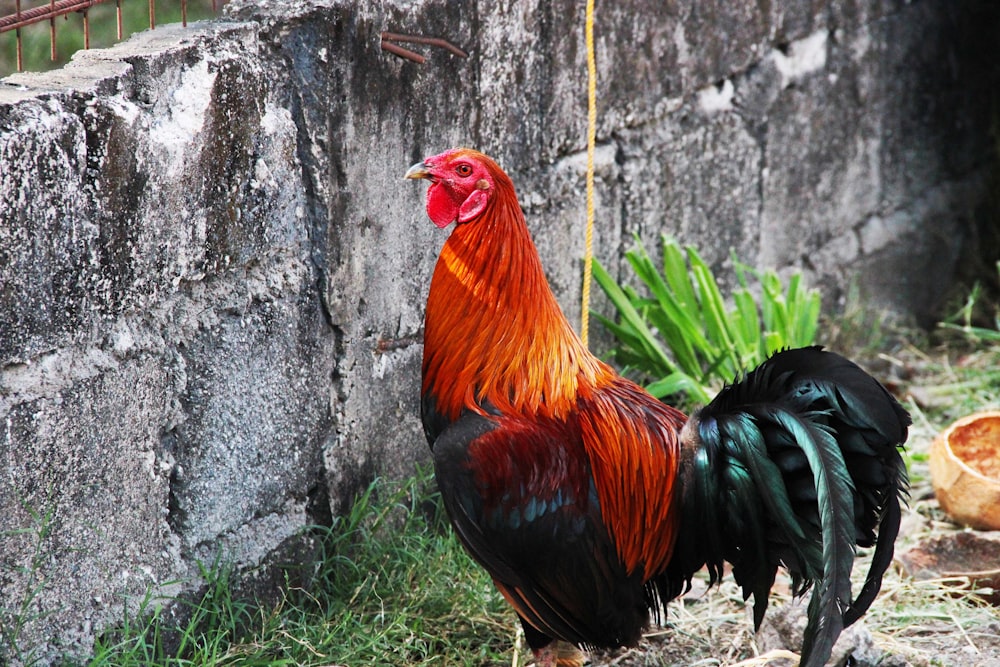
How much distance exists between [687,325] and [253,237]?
1843mm

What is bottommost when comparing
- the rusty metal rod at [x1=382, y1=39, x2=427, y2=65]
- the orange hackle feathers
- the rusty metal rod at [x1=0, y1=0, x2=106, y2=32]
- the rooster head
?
the orange hackle feathers

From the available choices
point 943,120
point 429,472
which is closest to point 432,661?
point 429,472

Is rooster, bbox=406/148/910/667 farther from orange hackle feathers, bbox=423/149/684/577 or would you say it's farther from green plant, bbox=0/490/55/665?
green plant, bbox=0/490/55/665

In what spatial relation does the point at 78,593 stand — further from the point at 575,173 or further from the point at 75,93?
the point at 575,173

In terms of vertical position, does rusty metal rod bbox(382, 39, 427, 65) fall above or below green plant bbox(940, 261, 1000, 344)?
above

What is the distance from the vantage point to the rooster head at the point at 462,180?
264 centimetres

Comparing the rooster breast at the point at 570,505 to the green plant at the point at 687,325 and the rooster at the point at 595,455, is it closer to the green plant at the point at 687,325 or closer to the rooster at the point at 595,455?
the rooster at the point at 595,455

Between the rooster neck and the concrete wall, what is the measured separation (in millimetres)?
454

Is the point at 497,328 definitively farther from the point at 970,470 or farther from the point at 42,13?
the point at 970,470

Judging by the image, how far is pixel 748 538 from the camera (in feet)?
8.32

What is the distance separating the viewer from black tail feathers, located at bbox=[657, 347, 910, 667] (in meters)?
2.25

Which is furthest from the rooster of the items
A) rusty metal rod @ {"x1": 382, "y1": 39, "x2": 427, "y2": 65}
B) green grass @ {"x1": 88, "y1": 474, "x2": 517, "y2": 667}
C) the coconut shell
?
the coconut shell

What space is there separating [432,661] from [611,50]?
2150 millimetres

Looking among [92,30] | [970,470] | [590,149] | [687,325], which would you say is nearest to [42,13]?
[590,149]
